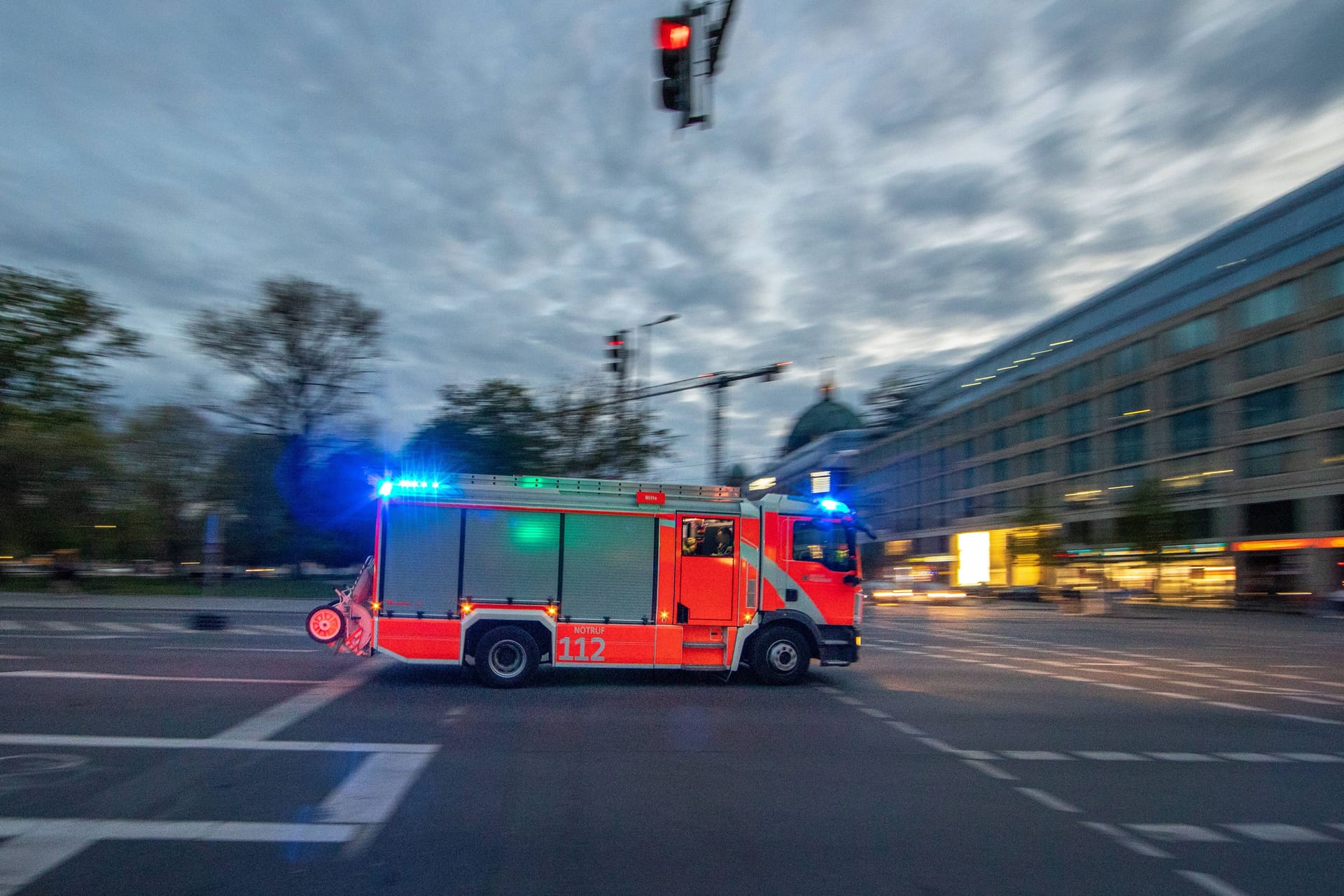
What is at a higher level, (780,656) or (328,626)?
(328,626)

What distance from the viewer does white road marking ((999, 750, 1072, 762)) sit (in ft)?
27.0

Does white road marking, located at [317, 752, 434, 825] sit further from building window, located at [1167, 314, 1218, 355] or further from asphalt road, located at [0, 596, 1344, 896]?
building window, located at [1167, 314, 1218, 355]

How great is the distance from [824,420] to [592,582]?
123 meters

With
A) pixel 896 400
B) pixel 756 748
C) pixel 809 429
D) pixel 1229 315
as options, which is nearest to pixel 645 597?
pixel 756 748

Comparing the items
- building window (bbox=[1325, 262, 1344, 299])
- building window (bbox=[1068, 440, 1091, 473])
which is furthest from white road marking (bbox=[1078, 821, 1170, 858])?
building window (bbox=[1068, 440, 1091, 473])

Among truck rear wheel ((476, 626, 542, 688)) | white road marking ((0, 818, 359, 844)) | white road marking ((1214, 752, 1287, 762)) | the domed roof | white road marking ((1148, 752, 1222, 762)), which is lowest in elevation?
white road marking ((1214, 752, 1287, 762))

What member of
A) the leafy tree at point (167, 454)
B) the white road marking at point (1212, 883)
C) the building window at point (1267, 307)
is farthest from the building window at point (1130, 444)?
the white road marking at point (1212, 883)

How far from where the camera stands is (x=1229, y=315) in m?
49.1

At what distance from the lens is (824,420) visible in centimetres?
13250

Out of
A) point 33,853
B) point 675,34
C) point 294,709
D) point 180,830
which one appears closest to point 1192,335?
point 675,34

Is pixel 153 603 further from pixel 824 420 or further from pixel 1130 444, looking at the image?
A: pixel 824 420

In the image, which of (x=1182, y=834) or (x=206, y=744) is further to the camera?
(x=206, y=744)

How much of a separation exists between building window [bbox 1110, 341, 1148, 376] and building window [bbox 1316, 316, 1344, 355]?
42.1ft

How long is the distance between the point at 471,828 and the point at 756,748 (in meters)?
3.39
